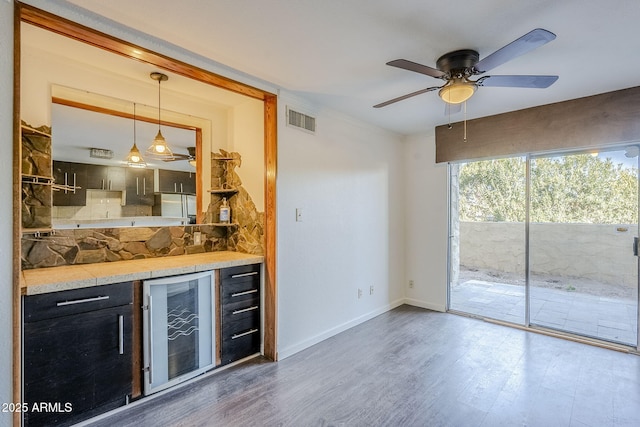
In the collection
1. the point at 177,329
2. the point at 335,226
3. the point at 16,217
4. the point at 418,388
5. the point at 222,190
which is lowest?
the point at 418,388

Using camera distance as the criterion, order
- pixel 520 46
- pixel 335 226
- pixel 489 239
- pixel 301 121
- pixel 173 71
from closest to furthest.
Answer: pixel 520 46, pixel 173 71, pixel 301 121, pixel 335 226, pixel 489 239

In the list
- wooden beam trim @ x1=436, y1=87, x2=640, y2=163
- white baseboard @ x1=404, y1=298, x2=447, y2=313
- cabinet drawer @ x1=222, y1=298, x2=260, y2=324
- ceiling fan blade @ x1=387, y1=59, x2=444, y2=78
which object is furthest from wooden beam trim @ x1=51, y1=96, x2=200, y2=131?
white baseboard @ x1=404, y1=298, x2=447, y2=313

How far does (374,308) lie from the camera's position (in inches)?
159

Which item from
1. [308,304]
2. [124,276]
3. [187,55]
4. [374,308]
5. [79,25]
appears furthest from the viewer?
[374,308]

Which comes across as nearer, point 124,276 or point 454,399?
point 124,276

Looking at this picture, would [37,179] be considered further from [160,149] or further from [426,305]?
[426,305]

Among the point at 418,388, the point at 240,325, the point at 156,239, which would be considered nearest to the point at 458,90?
the point at 418,388

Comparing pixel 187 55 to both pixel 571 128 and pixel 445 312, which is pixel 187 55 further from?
pixel 445 312

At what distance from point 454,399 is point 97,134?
11.7 feet

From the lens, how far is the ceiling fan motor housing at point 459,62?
2.15m

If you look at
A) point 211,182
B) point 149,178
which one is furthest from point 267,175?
point 149,178

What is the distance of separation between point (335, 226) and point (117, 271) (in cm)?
208

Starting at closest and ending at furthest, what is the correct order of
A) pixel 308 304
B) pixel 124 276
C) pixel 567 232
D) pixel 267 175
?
pixel 124 276
pixel 267 175
pixel 308 304
pixel 567 232

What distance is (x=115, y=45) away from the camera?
1943mm
